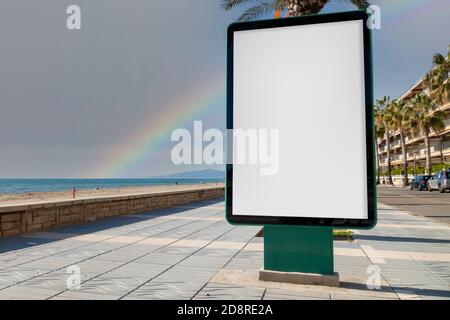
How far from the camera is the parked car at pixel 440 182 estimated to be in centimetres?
2992

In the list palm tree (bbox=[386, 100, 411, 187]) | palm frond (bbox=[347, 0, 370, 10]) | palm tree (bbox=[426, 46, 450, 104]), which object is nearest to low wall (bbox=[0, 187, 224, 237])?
palm frond (bbox=[347, 0, 370, 10])

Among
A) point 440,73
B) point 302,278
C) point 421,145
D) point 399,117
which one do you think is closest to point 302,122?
point 302,278

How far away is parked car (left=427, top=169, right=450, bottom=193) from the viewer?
29.9 m

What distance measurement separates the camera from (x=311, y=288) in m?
4.02

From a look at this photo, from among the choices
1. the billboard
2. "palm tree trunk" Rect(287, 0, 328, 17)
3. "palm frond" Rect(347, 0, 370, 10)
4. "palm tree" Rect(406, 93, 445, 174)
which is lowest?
the billboard

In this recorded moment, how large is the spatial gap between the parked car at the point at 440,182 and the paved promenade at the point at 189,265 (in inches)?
983

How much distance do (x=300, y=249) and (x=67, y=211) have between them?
724 centimetres

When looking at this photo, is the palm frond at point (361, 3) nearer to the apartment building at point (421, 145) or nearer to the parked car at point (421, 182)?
the parked car at point (421, 182)

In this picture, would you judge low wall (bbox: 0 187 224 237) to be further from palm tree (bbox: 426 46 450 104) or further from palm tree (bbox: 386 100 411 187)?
palm tree (bbox: 386 100 411 187)

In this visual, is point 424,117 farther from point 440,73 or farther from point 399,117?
point 440,73

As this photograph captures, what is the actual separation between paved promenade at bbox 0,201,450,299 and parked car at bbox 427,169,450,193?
2497cm

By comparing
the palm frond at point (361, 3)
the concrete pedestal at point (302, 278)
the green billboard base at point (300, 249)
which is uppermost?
the palm frond at point (361, 3)

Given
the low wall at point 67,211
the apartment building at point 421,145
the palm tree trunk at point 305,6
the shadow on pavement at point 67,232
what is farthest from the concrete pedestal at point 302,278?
the apartment building at point 421,145
